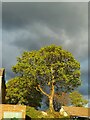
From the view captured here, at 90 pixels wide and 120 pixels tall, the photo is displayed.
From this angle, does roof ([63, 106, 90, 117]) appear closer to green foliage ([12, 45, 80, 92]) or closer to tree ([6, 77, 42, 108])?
green foliage ([12, 45, 80, 92])

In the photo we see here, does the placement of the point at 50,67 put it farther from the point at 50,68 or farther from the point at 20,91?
the point at 20,91

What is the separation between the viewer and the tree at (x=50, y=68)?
187ft

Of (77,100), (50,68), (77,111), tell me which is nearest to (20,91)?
(50,68)

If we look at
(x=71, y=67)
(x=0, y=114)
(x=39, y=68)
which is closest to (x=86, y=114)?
(x=71, y=67)

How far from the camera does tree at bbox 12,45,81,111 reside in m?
57.1

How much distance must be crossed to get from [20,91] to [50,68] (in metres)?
8.76

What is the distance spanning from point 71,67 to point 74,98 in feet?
46.2

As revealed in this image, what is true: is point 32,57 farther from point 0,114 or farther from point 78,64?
point 0,114

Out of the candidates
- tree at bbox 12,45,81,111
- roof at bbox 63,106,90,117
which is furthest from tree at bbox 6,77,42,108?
roof at bbox 63,106,90,117

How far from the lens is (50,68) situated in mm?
57906

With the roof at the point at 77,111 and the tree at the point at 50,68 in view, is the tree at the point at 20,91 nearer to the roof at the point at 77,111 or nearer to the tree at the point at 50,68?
the tree at the point at 50,68

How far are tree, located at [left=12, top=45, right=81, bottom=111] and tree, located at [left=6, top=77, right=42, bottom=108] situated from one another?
1.52 meters

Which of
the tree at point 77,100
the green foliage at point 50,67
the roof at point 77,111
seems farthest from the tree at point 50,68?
the tree at point 77,100

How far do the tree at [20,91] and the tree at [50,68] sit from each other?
1.52 meters
